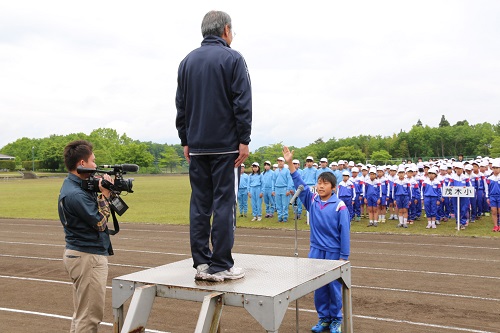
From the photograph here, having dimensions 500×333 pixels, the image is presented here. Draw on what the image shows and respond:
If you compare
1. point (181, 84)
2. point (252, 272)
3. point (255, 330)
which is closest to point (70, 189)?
point (181, 84)

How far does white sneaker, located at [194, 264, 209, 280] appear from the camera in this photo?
4133mm

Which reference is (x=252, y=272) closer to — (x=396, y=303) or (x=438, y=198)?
(x=396, y=303)

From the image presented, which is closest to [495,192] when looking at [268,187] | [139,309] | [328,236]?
[268,187]

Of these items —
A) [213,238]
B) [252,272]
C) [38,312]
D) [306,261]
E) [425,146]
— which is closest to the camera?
[213,238]

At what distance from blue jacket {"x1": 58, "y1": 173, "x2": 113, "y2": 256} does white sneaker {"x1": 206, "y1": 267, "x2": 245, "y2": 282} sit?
53.8 inches

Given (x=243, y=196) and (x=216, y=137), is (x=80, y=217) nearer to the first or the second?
(x=216, y=137)

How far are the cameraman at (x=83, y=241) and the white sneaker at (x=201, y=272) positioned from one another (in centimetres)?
120

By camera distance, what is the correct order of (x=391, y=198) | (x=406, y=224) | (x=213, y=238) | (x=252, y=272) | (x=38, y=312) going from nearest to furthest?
(x=213, y=238) → (x=252, y=272) → (x=38, y=312) → (x=406, y=224) → (x=391, y=198)

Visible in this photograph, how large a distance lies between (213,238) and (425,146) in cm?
7662

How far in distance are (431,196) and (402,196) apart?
976mm

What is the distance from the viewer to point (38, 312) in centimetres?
758

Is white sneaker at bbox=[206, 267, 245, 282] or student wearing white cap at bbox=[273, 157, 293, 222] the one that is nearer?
white sneaker at bbox=[206, 267, 245, 282]

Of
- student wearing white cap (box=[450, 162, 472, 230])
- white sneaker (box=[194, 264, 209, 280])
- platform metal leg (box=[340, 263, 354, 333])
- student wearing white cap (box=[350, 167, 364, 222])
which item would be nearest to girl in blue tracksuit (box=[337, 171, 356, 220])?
student wearing white cap (box=[350, 167, 364, 222])

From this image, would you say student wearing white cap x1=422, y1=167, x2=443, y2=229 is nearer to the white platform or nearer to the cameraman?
the white platform
